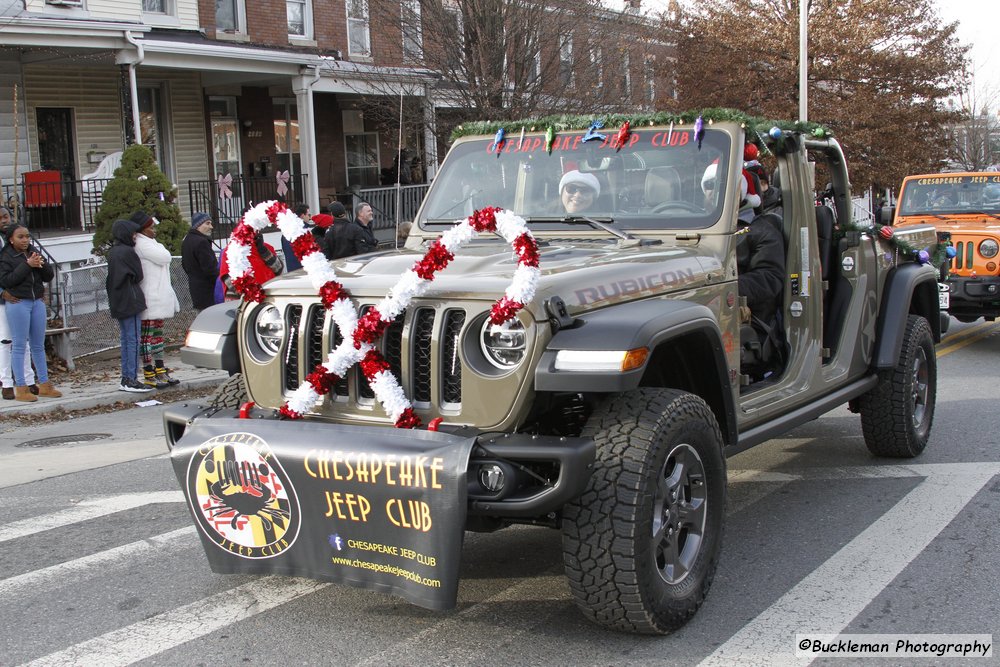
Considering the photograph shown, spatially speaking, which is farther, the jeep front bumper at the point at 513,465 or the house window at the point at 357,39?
the house window at the point at 357,39

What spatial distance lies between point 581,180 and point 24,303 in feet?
21.8

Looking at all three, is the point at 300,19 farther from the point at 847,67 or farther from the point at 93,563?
the point at 93,563

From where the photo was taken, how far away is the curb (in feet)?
31.4

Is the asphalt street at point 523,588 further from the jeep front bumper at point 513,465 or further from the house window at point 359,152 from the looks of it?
the house window at point 359,152

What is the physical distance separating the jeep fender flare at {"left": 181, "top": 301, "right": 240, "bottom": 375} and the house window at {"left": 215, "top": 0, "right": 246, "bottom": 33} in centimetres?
1742

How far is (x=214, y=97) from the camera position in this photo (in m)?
21.7

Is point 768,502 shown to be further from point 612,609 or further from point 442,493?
point 442,493

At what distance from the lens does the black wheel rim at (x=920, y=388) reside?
22.2 ft

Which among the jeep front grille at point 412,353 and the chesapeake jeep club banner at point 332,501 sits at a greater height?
the jeep front grille at point 412,353

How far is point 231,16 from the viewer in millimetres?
20906

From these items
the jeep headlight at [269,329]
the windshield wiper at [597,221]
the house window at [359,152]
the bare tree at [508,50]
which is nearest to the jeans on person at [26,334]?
the jeep headlight at [269,329]

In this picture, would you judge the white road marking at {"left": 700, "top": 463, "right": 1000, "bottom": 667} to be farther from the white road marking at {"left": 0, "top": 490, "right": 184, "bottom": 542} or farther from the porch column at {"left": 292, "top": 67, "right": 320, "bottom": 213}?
the porch column at {"left": 292, "top": 67, "right": 320, "bottom": 213}

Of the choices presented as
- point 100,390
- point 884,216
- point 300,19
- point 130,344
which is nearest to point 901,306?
point 884,216

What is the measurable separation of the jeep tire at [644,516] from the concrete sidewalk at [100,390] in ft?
20.4
